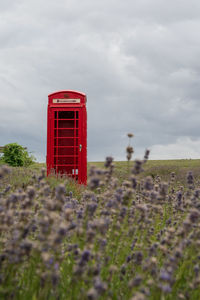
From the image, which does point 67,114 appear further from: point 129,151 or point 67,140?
point 129,151

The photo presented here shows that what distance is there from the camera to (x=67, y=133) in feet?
30.3

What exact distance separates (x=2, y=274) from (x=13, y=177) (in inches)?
288

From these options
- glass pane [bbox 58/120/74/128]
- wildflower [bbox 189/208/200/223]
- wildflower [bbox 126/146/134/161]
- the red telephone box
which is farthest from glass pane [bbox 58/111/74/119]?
wildflower [bbox 189/208/200/223]

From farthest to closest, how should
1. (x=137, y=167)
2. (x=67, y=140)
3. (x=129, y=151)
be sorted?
(x=67, y=140) → (x=129, y=151) → (x=137, y=167)

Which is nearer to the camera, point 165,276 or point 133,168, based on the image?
point 165,276

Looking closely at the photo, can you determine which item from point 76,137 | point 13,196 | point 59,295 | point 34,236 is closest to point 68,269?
point 59,295

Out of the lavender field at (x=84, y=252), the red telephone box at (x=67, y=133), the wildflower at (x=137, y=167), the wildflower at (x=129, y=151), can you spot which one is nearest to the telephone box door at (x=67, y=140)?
the red telephone box at (x=67, y=133)

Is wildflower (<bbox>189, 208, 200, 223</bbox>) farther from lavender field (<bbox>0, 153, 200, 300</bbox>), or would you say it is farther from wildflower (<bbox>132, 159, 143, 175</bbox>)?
wildflower (<bbox>132, 159, 143, 175</bbox>)

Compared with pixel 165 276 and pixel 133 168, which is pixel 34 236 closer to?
pixel 133 168

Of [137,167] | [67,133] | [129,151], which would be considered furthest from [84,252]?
[67,133]

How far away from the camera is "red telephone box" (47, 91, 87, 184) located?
8914 mm

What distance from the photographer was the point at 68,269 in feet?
8.81

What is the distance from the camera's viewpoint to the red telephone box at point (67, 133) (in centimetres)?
891

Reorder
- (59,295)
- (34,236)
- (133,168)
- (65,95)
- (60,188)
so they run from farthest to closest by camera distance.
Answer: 1. (65,95)
2. (34,236)
3. (59,295)
4. (133,168)
5. (60,188)
